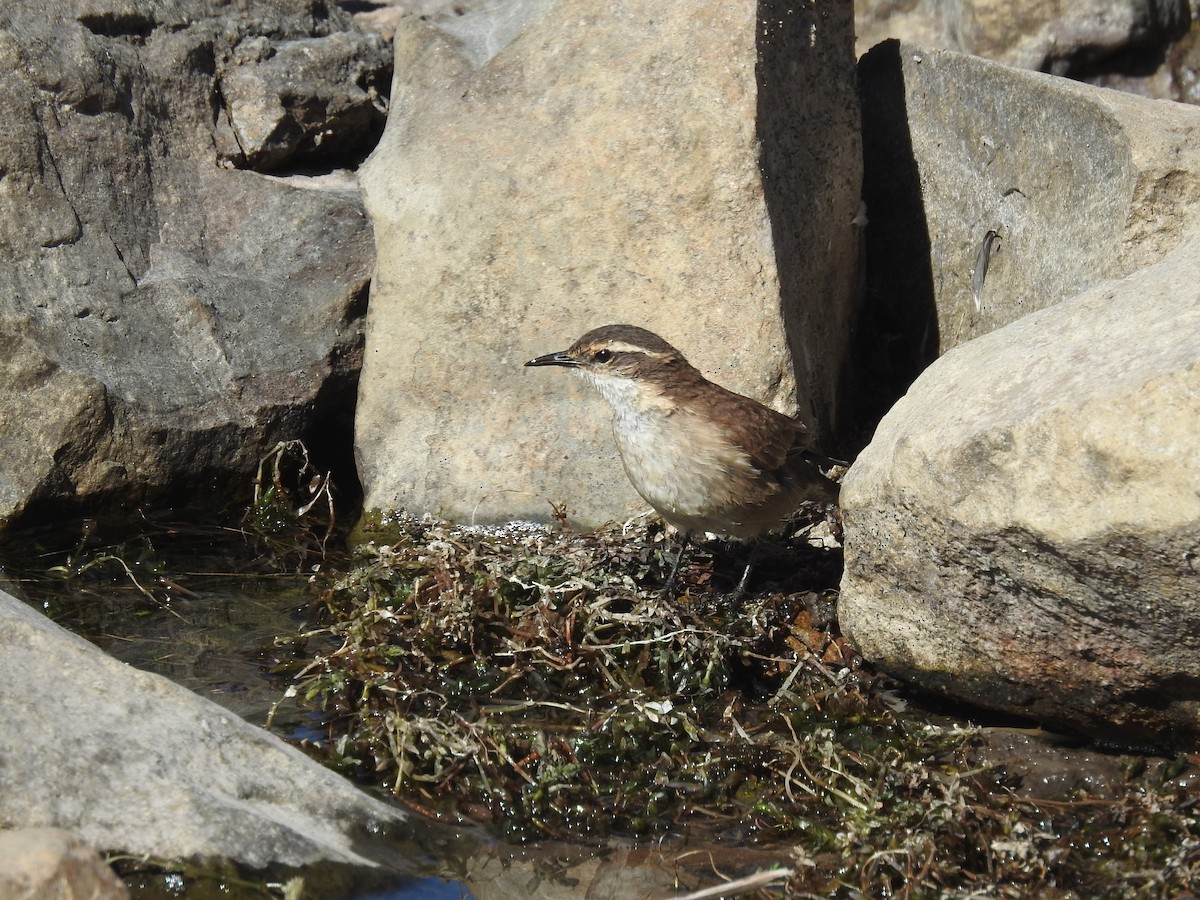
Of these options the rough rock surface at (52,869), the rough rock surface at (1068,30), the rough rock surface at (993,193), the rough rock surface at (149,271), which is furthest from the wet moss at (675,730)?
the rough rock surface at (1068,30)

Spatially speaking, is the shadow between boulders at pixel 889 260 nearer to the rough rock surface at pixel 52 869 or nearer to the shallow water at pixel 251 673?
the shallow water at pixel 251 673

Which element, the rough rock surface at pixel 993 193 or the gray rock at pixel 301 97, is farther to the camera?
the gray rock at pixel 301 97

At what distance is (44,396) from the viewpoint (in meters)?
7.51

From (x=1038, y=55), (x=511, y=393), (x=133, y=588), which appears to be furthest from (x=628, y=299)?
(x=1038, y=55)

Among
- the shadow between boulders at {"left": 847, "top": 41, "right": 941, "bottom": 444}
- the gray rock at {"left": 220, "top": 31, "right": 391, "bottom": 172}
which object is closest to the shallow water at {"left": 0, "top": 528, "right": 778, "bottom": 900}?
the gray rock at {"left": 220, "top": 31, "right": 391, "bottom": 172}

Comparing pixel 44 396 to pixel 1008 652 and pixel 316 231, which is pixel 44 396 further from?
pixel 1008 652

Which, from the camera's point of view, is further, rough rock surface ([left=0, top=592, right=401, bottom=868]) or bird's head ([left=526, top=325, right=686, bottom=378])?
bird's head ([left=526, top=325, right=686, bottom=378])

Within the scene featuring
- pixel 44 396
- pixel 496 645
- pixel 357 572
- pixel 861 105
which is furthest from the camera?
pixel 861 105

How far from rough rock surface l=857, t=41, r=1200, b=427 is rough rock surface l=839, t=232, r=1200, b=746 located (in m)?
1.90

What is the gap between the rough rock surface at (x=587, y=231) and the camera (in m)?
7.45

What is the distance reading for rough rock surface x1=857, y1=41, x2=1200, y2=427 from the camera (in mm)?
7227

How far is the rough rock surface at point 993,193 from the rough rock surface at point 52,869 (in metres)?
5.77

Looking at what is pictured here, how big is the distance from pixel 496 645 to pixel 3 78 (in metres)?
4.39

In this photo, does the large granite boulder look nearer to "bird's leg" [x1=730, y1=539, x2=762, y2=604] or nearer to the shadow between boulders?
"bird's leg" [x1=730, y1=539, x2=762, y2=604]
